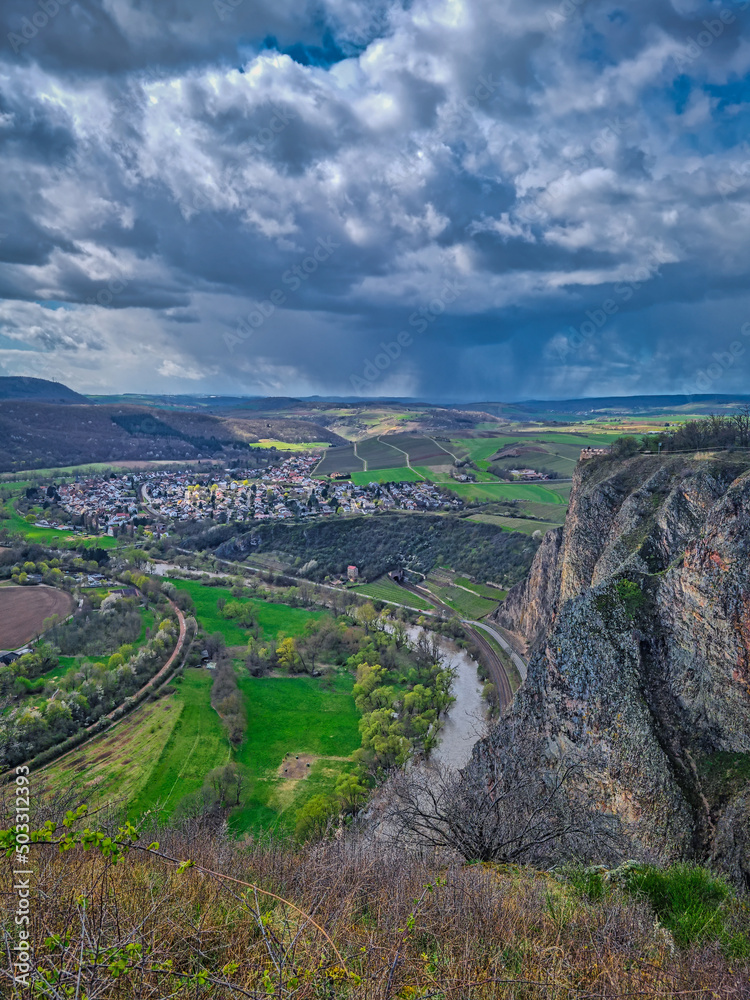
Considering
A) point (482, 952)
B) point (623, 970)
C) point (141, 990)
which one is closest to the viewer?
point (141, 990)

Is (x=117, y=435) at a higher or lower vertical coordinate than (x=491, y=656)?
higher

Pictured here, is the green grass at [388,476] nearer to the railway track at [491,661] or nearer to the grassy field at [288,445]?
the railway track at [491,661]

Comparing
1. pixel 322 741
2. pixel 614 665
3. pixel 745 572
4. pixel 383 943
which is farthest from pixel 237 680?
pixel 383 943

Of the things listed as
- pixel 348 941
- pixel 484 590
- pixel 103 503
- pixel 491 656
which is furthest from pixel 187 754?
pixel 103 503

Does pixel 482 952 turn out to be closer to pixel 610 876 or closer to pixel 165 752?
A: pixel 610 876

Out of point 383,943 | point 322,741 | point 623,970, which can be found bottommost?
point 322,741

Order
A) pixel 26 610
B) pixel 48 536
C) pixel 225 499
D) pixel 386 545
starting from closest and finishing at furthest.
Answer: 1. pixel 26 610
2. pixel 386 545
3. pixel 48 536
4. pixel 225 499

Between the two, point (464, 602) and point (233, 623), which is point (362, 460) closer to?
point (464, 602)

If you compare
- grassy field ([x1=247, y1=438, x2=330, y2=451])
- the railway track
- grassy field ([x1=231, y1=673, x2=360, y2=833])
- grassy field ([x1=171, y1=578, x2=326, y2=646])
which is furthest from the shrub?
grassy field ([x1=247, y1=438, x2=330, y2=451])
